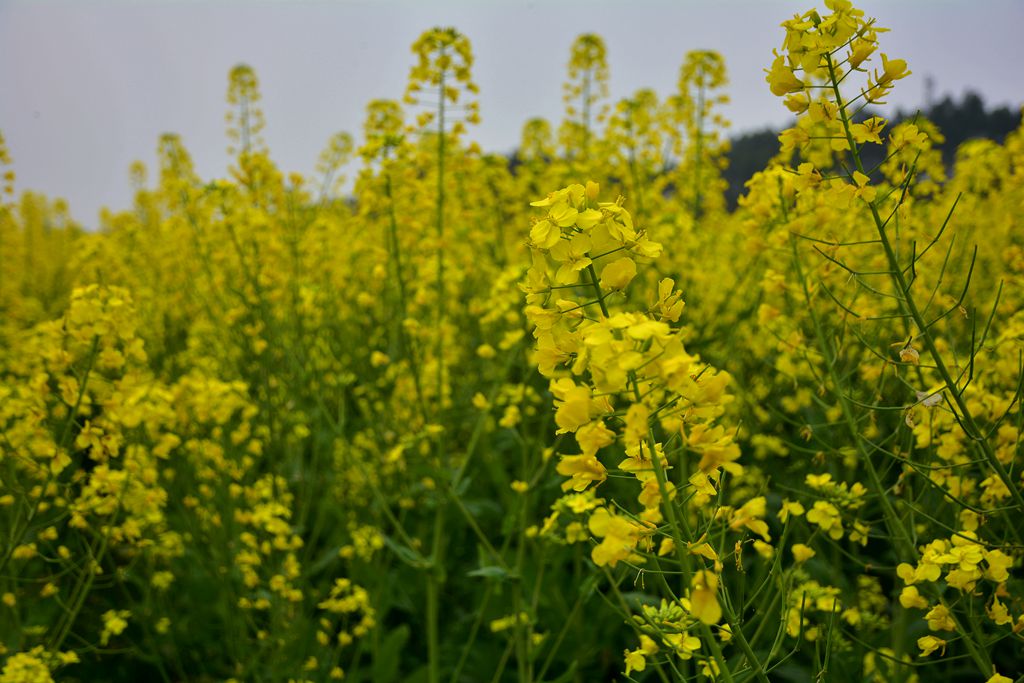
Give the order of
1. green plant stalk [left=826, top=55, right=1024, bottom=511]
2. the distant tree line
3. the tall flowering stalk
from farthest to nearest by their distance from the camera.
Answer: the distant tree line, green plant stalk [left=826, top=55, right=1024, bottom=511], the tall flowering stalk

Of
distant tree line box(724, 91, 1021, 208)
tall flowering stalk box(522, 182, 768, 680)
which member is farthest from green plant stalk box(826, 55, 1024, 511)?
distant tree line box(724, 91, 1021, 208)

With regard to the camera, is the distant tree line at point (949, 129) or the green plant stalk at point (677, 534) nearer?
the green plant stalk at point (677, 534)

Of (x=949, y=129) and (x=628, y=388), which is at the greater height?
(x=949, y=129)

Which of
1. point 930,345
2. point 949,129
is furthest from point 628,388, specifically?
point 949,129

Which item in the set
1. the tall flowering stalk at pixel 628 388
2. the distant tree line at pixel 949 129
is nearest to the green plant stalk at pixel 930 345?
the tall flowering stalk at pixel 628 388

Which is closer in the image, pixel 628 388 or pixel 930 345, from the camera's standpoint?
pixel 628 388

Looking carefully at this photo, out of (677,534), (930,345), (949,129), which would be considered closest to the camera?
(677,534)

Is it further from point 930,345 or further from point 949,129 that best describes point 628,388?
point 949,129

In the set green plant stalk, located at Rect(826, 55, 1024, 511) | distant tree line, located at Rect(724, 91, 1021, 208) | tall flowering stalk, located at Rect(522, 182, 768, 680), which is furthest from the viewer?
distant tree line, located at Rect(724, 91, 1021, 208)

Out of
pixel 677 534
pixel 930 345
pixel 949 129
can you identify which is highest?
pixel 949 129

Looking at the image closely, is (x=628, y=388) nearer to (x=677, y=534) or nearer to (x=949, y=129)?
(x=677, y=534)

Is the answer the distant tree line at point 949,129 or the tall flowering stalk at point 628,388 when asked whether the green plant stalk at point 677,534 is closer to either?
the tall flowering stalk at point 628,388

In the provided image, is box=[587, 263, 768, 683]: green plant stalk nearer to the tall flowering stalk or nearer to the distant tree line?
the tall flowering stalk

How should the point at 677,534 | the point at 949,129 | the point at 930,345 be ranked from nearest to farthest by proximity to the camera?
the point at 677,534, the point at 930,345, the point at 949,129
